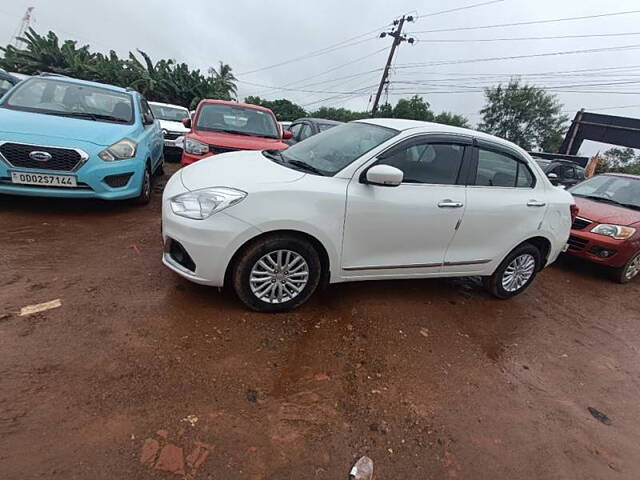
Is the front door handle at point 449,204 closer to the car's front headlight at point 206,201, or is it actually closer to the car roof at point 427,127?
the car roof at point 427,127

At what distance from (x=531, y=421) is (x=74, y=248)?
419 centimetres

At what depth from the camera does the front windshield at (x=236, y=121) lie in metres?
6.21

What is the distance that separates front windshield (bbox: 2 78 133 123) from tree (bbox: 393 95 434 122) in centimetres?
3886

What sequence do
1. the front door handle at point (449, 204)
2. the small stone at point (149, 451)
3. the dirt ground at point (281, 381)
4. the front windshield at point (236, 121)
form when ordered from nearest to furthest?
the small stone at point (149, 451) < the dirt ground at point (281, 381) < the front door handle at point (449, 204) < the front windshield at point (236, 121)

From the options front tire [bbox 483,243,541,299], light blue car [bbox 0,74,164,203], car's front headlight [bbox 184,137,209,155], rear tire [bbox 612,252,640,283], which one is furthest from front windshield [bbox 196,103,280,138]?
rear tire [bbox 612,252,640,283]

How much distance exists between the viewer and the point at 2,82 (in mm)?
7703

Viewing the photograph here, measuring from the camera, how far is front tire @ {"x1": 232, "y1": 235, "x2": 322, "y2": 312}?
9.21ft

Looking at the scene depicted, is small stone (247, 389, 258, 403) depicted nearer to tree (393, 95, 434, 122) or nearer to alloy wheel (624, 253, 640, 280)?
alloy wheel (624, 253, 640, 280)

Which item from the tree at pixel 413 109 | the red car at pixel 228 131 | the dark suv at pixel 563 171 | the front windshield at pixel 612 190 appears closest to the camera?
the red car at pixel 228 131

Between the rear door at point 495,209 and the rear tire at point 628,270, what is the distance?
102 inches

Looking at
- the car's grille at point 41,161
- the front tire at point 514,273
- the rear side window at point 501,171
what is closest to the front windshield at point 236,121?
the car's grille at point 41,161

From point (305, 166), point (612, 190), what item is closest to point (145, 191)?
point (305, 166)

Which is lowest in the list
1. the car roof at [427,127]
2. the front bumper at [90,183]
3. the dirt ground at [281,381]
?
the dirt ground at [281,381]

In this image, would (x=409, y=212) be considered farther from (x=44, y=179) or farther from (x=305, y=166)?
(x=44, y=179)
